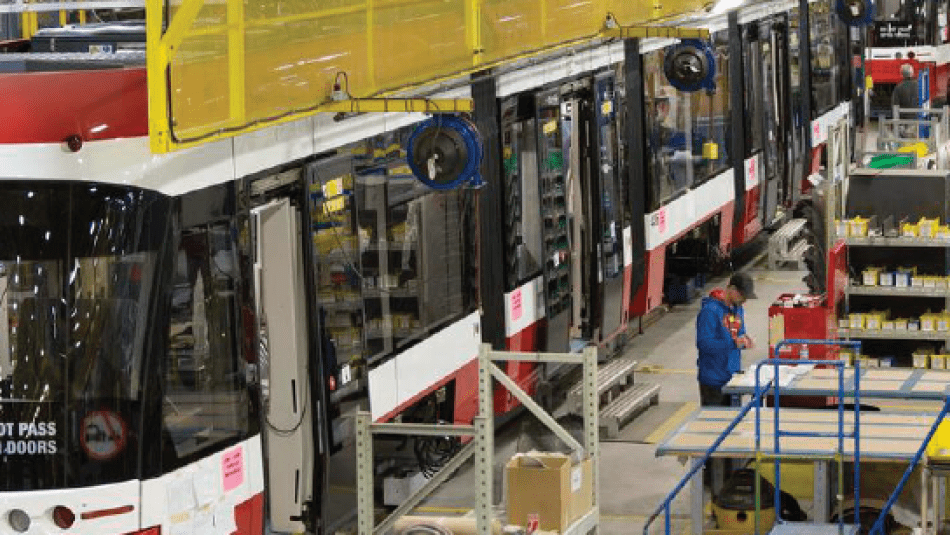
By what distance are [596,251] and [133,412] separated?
26.3 ft

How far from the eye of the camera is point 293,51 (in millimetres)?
11727

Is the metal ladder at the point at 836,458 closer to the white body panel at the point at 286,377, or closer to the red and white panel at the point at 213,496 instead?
the white body panel at the point at 286,377

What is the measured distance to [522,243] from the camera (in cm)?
1617

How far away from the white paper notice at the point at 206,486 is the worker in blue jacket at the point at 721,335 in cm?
608

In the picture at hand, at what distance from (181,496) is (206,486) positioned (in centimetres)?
27

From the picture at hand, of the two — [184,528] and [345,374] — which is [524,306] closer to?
[345,374]

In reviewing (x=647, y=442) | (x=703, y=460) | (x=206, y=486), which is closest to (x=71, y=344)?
(x=206, y=486)

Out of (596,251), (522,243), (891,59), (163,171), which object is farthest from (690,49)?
(891,59)

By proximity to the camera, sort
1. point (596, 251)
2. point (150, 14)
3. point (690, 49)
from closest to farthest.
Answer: point (150, 14), point (596, 251), point (690, 49)

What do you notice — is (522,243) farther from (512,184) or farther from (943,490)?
(943,490)

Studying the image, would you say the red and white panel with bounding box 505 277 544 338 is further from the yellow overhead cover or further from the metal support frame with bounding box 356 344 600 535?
the metal support frame with bounding box 356 344 600 535

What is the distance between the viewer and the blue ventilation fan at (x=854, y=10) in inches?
1068

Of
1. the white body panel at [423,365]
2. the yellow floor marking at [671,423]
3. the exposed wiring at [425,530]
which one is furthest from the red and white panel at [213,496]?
the yellow floor marking at [671,423]

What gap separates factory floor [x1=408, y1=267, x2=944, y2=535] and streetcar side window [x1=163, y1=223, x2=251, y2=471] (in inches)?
158
